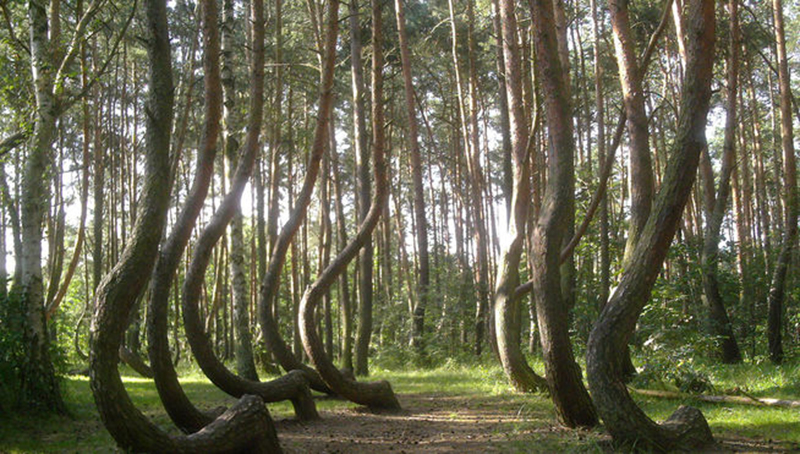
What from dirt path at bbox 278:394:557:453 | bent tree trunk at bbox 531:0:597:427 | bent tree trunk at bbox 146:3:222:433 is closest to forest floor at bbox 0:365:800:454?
dirt path at bbox 278:394:557:453

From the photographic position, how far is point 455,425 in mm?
9016

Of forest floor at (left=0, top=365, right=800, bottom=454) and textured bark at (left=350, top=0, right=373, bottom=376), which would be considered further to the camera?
textured bark at (left=350, top=0, right=373, bottom=376)

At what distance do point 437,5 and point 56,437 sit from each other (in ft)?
65.7

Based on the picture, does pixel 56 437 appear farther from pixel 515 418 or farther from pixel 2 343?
pixel 515 418

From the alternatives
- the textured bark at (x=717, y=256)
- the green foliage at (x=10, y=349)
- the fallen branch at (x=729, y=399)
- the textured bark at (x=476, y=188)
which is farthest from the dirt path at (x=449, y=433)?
the textured bark at (x=476, y=188)

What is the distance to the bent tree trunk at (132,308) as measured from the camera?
5520 mm

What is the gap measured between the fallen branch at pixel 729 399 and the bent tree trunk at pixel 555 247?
2.35 meters

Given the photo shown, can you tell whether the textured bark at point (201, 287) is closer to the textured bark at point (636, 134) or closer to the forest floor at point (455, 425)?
the forest floor at point (455, 425)

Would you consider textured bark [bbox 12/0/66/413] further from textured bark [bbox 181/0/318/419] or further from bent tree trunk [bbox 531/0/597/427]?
bent tree trunk [bbox 531/0/597/427]

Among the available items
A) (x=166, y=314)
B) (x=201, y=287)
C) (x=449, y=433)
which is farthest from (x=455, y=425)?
(x=166, y=314)

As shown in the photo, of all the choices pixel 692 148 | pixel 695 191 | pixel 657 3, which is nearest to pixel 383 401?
pixel 692 148

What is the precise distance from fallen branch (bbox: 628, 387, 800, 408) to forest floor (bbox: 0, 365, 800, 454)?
72 millimetres

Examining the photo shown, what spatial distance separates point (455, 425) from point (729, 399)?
11.9 ft

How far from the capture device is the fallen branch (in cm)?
809
